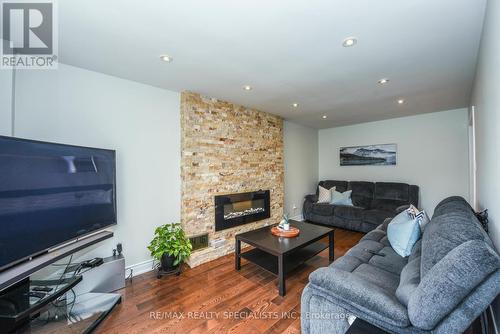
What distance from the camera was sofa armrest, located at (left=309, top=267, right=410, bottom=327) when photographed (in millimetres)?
1052

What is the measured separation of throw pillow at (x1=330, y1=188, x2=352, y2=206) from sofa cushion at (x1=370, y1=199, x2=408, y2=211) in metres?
0.47

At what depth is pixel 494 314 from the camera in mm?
1159

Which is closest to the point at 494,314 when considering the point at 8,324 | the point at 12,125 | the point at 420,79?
the point at 420,79

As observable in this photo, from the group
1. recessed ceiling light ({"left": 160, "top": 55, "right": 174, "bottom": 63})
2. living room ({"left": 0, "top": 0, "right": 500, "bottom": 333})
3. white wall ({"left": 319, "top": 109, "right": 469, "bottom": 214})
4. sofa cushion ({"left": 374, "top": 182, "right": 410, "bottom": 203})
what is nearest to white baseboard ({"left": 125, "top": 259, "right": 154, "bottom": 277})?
living room ({"left": 0, "top": 0, "right": 500, "bottom": 333})

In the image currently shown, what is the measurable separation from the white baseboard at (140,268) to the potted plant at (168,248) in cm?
22

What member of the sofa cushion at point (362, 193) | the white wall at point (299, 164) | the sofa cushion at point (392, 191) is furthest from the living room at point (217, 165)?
the white wall at point (299, 164)

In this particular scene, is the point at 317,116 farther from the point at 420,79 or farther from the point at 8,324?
the point at 8,324

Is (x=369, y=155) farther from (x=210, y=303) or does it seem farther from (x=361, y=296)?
(x=210, y=303)

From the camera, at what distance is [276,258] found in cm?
262

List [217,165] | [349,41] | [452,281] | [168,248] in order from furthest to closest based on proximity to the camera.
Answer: [217,165], [168,248], [349,41], [452,281]

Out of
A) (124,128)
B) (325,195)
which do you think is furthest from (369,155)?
(124,128)

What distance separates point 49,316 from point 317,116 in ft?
15.3

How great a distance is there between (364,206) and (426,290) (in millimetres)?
3846

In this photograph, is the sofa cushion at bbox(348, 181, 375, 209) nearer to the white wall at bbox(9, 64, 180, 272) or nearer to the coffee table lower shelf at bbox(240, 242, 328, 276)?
the coffee table lower shelf at bbox(240, 242, 328, 276)
